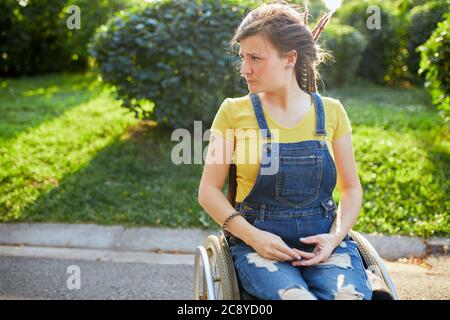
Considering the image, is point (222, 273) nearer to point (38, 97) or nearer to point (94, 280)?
point (94, 280)

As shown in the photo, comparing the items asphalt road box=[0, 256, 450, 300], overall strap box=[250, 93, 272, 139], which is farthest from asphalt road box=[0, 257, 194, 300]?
overall strap box=[250, 93, 272, 139]

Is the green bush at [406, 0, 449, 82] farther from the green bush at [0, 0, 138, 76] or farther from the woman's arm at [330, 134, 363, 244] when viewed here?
the woman's arm at [330, 134, 363, 244]

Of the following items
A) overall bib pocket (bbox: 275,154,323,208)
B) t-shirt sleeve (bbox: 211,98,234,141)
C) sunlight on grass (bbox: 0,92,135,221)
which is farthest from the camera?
sunlight on grass (bbox: 0,92,135,221)

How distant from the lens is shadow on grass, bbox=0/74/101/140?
674 centimetres

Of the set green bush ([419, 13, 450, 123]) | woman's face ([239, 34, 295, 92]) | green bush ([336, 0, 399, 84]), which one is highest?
green bush ([336, 0, 399, 84])

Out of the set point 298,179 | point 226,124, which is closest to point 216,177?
point 226,124

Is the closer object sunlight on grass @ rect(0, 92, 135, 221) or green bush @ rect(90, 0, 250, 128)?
sunlight on grass @ rect(0, 92, 135, 221)

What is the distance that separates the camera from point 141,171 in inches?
202

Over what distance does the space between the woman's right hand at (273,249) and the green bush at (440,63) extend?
160 inches

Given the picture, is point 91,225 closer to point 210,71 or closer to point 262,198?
point 210,71

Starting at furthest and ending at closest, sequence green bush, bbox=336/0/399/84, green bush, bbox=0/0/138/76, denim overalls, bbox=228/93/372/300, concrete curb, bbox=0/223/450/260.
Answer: green bush, bbox=0/0/138/76, green bush, bbox=336/0/399/84, concrete curb, bbox=0/223/450/260, denim overalls, bbox=228/93/372/300

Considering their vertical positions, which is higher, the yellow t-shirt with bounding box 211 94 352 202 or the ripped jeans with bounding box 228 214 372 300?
the yellow t-shirt with bounding box 211 94 352 202

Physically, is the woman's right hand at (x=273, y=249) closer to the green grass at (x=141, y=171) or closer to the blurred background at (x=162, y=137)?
the blurred background at (x=162, y=137)

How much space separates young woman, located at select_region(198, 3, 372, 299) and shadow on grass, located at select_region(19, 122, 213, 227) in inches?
88.2
